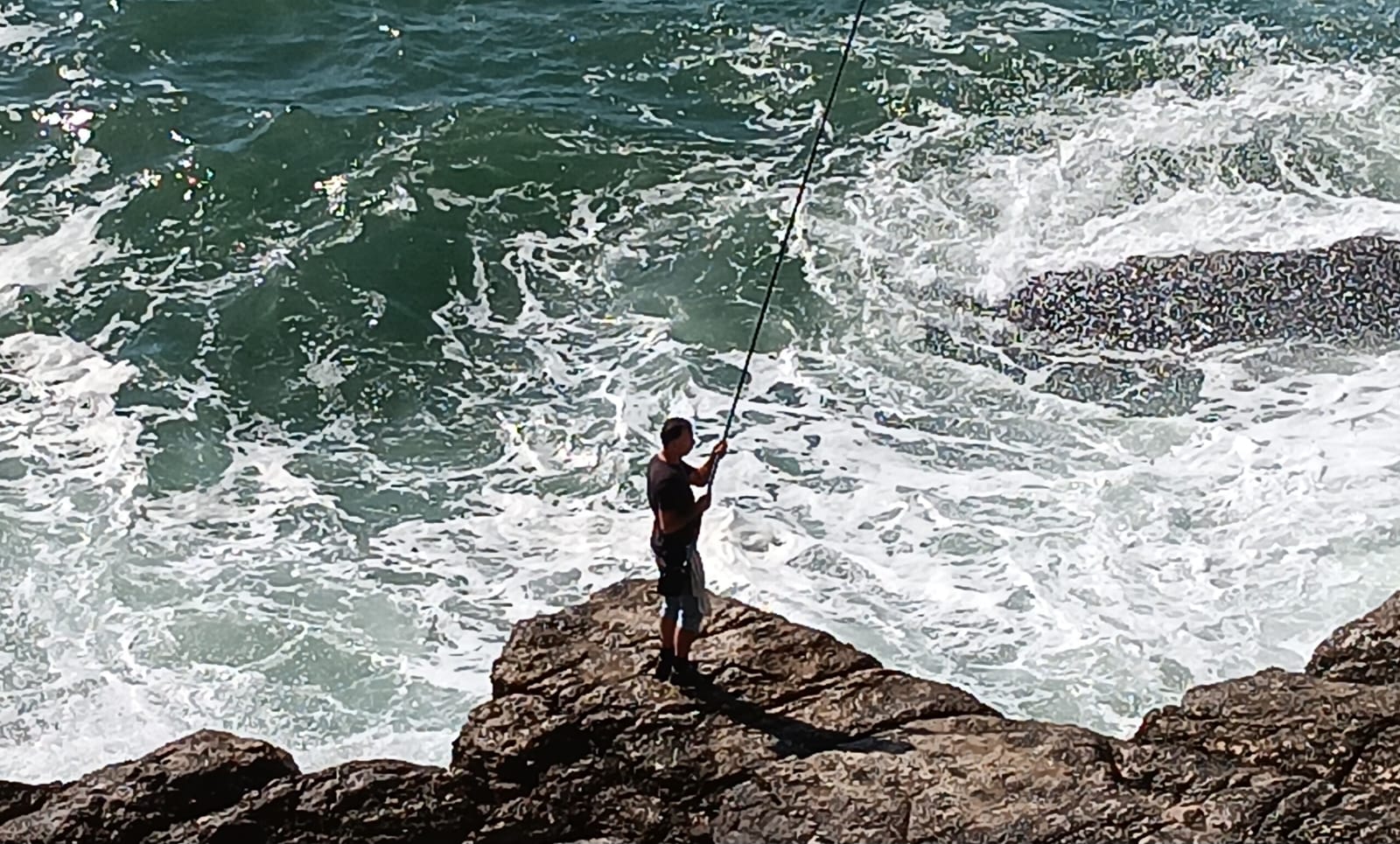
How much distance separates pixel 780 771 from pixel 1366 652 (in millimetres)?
3139

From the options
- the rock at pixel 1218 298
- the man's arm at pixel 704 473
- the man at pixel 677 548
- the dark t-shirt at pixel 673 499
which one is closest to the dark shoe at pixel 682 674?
the man at pixel 677 548

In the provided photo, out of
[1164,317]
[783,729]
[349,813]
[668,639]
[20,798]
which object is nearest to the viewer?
[349,813]

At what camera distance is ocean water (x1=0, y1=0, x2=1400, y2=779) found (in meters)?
11.9

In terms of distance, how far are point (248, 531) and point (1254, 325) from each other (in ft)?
30.1

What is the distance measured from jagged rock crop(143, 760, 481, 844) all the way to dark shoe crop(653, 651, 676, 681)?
105cm

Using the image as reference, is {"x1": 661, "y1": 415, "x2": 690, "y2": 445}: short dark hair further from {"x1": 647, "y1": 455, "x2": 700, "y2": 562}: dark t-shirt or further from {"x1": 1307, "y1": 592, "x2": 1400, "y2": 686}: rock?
{"x1": 1307, "y1": 592, "x2": 1400, "y2": 686}: rock

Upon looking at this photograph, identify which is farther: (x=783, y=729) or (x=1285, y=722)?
(x=783, y=729)

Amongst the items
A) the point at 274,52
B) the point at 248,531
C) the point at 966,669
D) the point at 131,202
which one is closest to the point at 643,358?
the point at 248,531

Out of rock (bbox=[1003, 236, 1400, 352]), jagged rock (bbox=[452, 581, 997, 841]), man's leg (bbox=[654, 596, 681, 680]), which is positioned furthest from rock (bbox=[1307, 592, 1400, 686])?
rock (bbox=[1003, 236, 1400, 352])

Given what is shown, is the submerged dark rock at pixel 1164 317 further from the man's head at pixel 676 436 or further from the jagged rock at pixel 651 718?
the man's head at pixel 676 436

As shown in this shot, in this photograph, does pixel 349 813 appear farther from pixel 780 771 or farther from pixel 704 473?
pixel 704 473

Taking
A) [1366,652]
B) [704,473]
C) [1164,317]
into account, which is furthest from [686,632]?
[1164,317]

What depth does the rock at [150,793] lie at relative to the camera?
24.0 feet

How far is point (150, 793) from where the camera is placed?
7.39 metres
